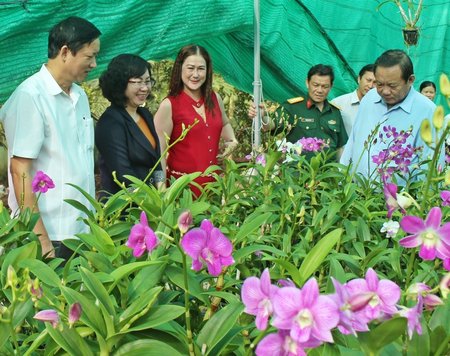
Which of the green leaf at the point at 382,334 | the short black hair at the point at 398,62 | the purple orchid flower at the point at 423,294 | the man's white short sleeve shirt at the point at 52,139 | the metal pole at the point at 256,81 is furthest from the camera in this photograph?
Answer: the metal pole at the point at 256,81

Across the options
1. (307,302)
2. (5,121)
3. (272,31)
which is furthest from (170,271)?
(272,31)

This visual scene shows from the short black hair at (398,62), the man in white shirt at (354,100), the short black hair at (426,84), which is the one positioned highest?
the short black hair at (398,62)

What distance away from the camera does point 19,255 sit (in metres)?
1.72

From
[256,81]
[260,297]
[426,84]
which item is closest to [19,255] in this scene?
[260,297]

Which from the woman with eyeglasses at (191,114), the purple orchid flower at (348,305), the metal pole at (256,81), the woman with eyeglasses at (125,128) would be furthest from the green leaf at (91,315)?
the metal pole at (256,81)

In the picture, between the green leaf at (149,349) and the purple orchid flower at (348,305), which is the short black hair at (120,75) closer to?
the green leaf at (149,349)

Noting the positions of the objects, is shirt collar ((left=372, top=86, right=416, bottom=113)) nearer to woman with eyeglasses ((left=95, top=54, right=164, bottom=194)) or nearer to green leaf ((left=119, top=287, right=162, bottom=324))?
woman with eyeglasses ((left=95, top=54, right=164, bottom=194))

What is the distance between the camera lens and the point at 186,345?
4.35 ft

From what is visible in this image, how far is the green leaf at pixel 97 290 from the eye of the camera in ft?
4.37

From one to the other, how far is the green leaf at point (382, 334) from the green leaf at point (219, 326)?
10.7 inches

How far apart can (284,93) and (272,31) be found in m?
0.51

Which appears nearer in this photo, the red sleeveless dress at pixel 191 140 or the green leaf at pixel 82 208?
the green leaf at pixel 82 208

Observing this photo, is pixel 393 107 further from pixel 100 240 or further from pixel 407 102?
pixel 100 240

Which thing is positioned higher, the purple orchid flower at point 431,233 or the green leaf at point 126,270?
the purple orchid flower at point 431,233
